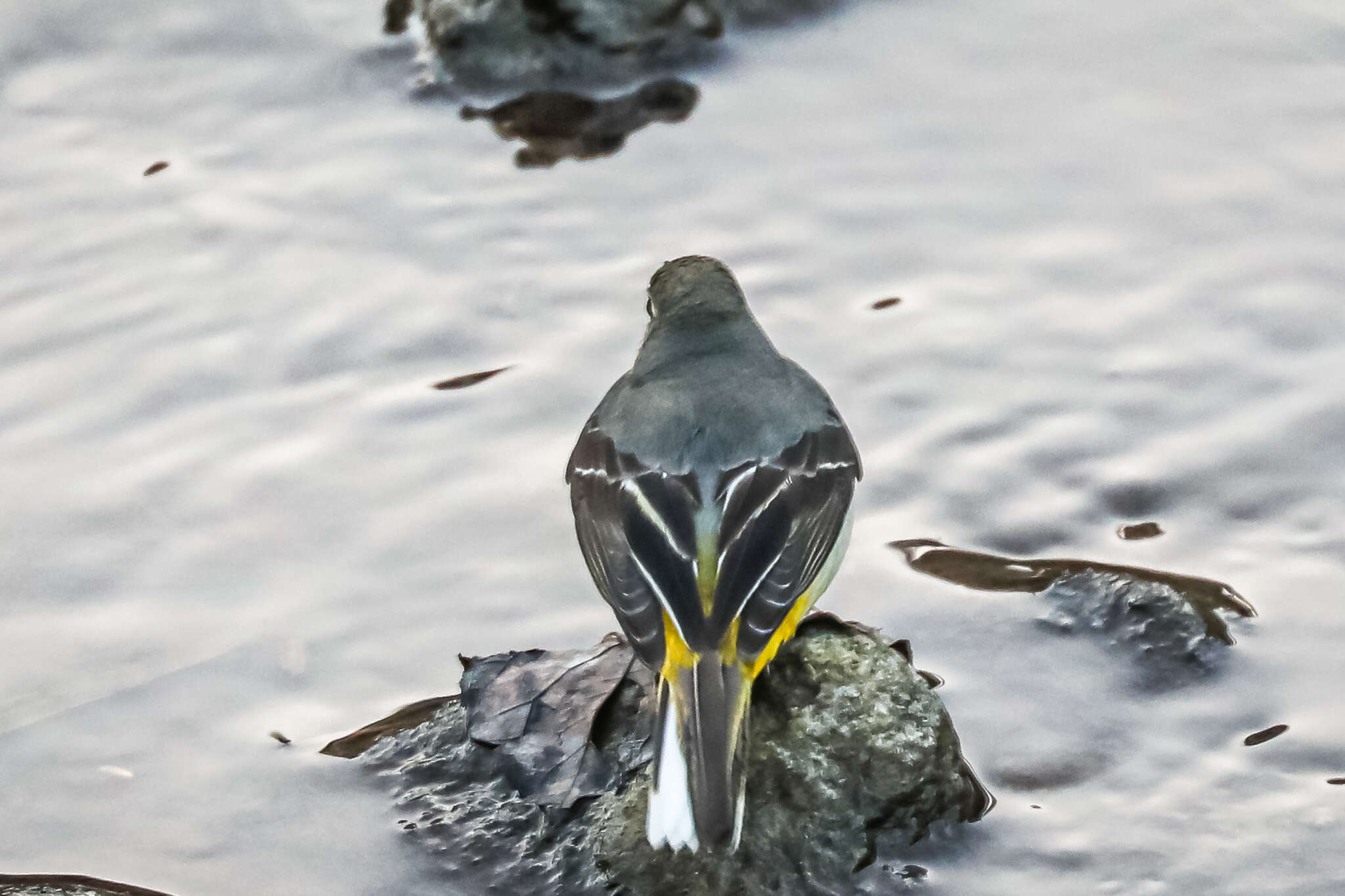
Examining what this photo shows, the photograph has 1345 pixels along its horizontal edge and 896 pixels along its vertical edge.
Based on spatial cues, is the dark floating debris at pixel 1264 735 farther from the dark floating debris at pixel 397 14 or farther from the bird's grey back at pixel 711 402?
the dark floating debris at pixel 397 14

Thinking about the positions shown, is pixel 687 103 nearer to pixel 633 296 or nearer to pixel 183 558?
pixel 633 296

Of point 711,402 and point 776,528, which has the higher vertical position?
point 711,402

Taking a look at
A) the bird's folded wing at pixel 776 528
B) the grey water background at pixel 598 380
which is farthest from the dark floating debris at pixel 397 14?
the bird's folded wing at pixel 776 528

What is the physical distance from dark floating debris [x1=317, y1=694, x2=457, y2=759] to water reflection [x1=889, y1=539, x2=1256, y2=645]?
70.4 inches

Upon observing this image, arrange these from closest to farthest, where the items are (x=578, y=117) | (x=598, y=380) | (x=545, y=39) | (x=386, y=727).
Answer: (x=386, y=727) < (x=598, y=380) < (x=578, y=117) < (x=545, y=39)

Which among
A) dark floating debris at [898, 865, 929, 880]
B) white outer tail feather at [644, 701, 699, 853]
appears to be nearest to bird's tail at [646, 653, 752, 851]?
white outer tail feather at [644, 701, 699, 853]

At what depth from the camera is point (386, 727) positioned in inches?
223

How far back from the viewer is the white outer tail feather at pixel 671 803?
4398 mm

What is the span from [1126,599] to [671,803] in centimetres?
210

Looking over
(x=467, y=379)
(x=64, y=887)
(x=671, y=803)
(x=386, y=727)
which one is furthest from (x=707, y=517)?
(x=467, y=379)

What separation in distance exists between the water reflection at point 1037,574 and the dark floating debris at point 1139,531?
0.62 ft

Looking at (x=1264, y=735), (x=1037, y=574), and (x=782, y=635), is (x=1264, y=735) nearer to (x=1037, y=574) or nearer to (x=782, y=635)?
(x=1037, y=574)

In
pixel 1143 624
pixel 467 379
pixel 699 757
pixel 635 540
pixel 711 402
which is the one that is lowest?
pixel 467 379

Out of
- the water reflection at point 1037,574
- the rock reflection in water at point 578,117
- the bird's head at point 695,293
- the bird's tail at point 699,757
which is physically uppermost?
the bird's head at point 695,293
